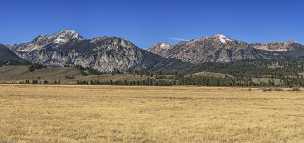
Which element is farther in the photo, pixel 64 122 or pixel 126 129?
pixel 64 122

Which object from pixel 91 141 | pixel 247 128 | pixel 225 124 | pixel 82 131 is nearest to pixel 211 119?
pixel 225 124

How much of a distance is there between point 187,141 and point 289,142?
5628mm

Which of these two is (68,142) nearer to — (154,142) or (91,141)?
(91,141)

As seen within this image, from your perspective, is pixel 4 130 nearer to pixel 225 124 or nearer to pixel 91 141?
pixel 91 141

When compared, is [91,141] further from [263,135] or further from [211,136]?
[263,135]

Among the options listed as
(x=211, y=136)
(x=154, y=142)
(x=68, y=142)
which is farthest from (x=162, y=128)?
(x=68, y=142)

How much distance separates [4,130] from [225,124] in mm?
16147

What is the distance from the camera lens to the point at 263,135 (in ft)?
110

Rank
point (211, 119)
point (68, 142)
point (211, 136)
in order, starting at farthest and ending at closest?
1. point (211, 119)
2. point (211, 136)
3. point (68, 142)

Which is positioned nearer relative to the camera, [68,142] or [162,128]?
[68,142]

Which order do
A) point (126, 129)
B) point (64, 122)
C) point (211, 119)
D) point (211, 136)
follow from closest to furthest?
1. point (211, 136)
2. point (126, 129)
3. point (64, 122)
4. point (211, 119)

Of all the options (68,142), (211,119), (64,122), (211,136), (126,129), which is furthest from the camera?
(211,119)

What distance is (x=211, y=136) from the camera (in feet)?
107

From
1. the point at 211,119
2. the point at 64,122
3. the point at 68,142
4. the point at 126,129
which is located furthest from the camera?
the point at 211,119
